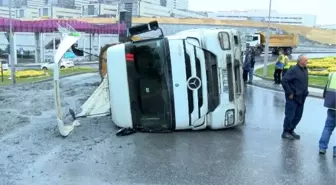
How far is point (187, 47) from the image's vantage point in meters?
8.05

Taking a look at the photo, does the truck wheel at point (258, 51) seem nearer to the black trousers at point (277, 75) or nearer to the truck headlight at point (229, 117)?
the black trousers at point (277, 75)

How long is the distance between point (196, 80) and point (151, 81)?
2.88 feet

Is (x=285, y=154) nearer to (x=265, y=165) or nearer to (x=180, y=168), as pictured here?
(x=265, y=165)

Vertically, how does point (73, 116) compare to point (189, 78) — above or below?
below

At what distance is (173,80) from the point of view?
8055mm

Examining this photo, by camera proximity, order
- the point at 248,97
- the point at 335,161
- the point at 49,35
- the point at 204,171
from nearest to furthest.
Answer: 1. the point at 204,171
2. the point at 335,161
3. the point at 248,97
4. the point at 49,35

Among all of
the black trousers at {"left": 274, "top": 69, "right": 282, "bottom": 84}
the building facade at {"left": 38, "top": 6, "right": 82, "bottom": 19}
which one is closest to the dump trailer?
the black trousers at {"left": 274, "top": 69, "right": 282, "bottom": 84}

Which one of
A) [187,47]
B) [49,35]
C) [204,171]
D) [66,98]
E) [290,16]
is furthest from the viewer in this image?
[290,16]

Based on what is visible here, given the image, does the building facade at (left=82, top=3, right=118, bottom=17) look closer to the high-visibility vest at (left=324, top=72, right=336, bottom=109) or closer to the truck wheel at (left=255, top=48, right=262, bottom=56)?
the truck wheel at (left=255, top=48, right=262, bottom=56)

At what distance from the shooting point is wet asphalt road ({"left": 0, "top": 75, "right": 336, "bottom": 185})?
5.80 m

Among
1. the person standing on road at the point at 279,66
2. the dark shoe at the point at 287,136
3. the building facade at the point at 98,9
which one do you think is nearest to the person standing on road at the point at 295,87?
the dark shoe at the point at 287,136

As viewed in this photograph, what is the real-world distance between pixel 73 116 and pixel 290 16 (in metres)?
155

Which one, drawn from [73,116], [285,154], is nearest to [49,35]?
[73,116]

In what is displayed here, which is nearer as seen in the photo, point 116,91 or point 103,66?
point 116,91
